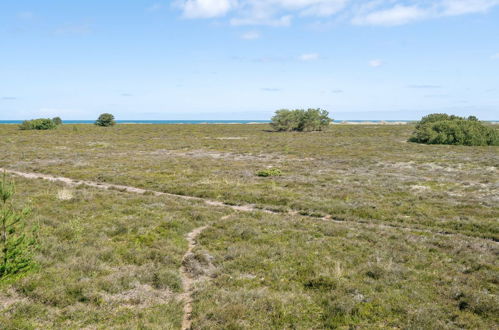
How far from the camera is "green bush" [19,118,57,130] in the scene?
97688mm

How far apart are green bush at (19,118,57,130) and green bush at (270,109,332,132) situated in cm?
6584

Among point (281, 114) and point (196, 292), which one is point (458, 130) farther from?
point (196, 292)

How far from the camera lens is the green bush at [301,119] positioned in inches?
4001

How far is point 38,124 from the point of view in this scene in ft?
323

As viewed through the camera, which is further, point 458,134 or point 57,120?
point 57,120

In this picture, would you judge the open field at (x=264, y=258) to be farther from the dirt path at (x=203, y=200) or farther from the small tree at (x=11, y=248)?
the small tree at (x=11, y=248)

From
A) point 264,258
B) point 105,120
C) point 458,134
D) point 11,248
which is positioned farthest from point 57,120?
point 11,248

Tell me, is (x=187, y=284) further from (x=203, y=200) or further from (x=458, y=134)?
(x=458, y=134)

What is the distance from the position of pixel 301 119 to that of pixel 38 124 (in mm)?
75828

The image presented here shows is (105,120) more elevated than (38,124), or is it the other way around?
(105,120)

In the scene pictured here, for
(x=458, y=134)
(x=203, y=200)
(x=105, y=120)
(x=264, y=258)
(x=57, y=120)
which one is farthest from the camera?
(x=105, y=120)

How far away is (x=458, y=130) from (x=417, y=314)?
206 ft

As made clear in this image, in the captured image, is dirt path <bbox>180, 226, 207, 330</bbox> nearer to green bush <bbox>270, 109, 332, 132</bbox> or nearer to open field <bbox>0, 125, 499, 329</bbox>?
open field <bbox>0, 125, 499, 329</bbox>

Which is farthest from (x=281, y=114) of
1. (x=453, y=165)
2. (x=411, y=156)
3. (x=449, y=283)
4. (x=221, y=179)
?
(x=449, y=283)
